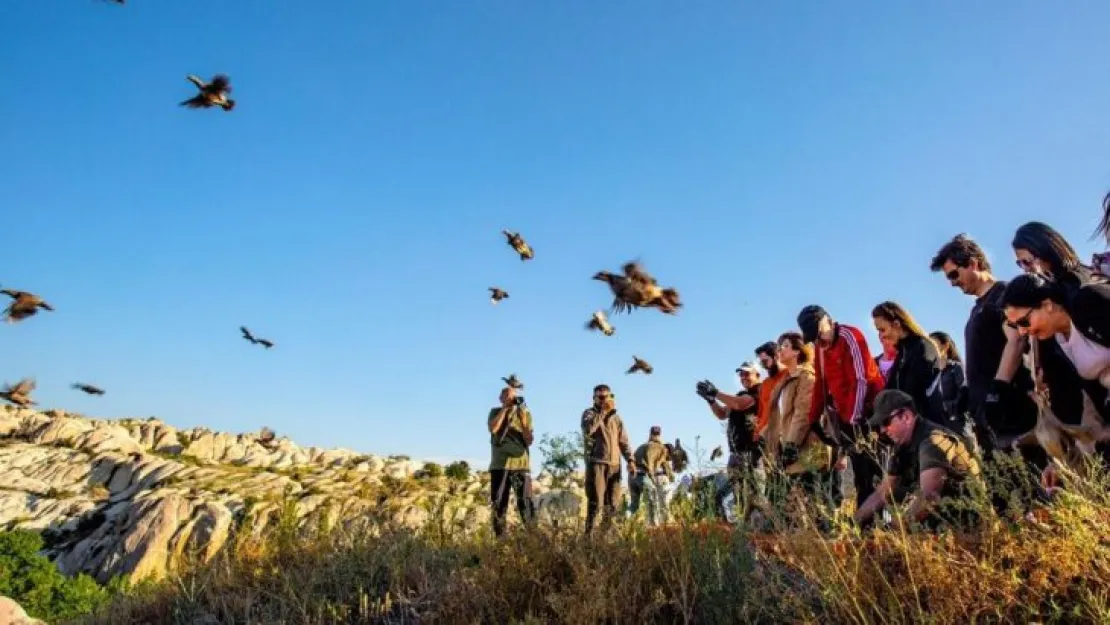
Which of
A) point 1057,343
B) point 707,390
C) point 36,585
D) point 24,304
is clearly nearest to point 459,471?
point 36,585

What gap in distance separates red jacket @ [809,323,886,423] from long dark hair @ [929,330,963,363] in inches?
34.9

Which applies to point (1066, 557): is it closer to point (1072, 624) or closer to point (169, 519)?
point (1072, 624)

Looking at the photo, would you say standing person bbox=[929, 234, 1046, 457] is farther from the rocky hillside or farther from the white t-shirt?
the rocky hillside

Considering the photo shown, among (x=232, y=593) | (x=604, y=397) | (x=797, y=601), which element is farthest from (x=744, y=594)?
(x=604, y=397)

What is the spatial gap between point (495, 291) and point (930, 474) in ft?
28.5

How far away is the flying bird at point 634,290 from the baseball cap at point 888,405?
3.01m

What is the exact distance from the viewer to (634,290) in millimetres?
7621

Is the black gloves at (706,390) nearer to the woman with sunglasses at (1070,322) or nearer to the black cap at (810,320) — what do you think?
the black cap at (810,320)

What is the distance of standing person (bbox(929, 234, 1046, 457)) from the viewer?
4328 millimetres

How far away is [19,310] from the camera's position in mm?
9836

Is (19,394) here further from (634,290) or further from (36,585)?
(634,290)

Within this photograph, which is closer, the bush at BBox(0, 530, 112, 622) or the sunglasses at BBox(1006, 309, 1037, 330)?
the sunglasses at BBox(1006, 309, 1037, 330)

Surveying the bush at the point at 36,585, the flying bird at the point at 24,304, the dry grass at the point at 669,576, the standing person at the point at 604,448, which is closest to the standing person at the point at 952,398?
the dry grass at the point at 669,576

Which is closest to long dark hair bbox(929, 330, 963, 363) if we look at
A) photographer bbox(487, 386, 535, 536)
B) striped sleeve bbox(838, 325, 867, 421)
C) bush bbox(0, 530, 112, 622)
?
striped sleeve bbox(838, 325, 867, 421)
